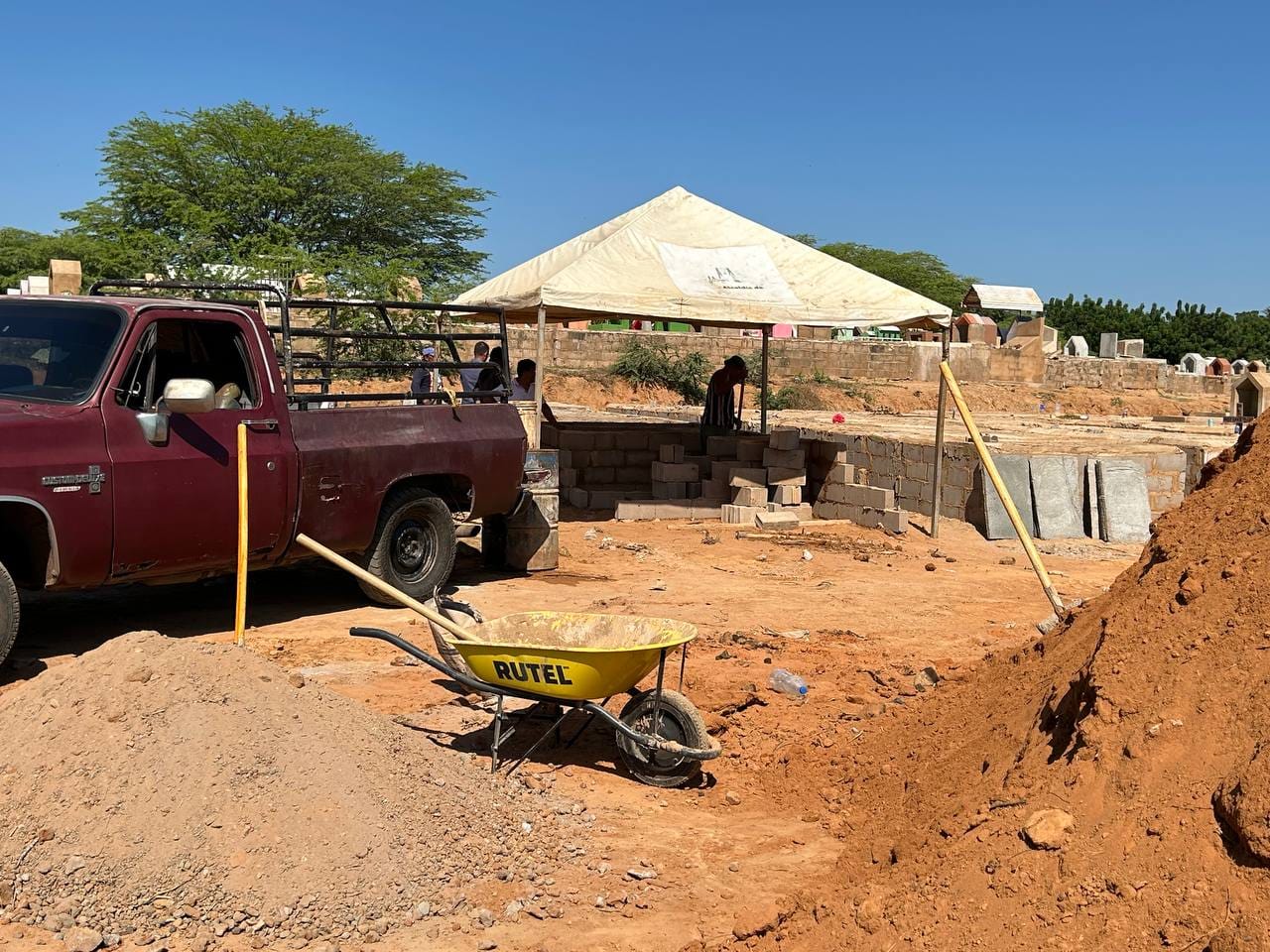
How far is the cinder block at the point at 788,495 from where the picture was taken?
14.3 metres

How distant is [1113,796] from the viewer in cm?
375

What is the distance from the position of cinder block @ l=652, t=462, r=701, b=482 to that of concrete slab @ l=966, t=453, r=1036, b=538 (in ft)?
11.3

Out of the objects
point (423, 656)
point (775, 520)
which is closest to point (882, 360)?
point (775, 520)

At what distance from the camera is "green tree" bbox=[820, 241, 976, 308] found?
2746 inches

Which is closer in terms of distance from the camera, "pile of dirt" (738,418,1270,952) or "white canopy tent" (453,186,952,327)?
"pile of dirt" (738,418,1270,952)

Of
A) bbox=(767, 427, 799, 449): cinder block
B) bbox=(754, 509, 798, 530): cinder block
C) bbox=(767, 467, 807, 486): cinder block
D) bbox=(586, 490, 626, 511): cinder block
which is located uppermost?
bbox=(767, 427, 799, 449): cinder block

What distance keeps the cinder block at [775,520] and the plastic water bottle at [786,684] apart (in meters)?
6.74

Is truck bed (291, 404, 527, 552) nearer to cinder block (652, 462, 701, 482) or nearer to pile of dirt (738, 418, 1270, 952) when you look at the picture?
pile of dirt (738, 418, 1270, 952)

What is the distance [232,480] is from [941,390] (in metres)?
8.17

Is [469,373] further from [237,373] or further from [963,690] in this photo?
[963,690]

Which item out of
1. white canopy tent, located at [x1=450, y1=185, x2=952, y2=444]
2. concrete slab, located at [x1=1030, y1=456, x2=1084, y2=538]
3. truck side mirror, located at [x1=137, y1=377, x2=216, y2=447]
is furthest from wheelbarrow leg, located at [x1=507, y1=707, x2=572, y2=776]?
concrete slab, located at [x1=1030, y1=456, x2=1084, y2=538]

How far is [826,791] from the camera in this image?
17.8 feet

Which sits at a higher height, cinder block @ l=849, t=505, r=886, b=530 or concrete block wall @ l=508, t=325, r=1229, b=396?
concrete block wall @ l=508, t=325, r=1229, b=396

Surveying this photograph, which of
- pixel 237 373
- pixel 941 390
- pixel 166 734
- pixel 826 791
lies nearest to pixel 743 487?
pixel 941 390
